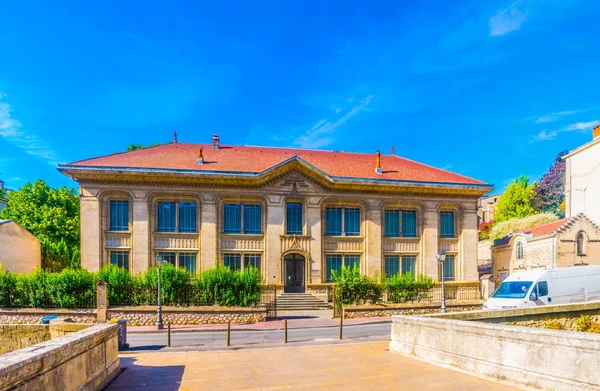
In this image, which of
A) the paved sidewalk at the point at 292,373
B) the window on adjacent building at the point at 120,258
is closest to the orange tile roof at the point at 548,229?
the paved sidewalk at the point at 292,373

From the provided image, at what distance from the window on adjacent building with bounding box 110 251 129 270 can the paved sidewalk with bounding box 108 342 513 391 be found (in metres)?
16.2

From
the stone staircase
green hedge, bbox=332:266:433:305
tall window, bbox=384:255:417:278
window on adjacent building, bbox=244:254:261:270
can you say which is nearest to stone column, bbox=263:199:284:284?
window on adjacent building, bbox=244:254:261:270

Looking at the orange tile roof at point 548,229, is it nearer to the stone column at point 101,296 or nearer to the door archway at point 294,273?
the door archway at point 294,273

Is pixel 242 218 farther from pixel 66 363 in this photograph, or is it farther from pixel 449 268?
pixel 66 363

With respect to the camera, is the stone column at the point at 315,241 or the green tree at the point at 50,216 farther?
the green tree at the point at 50,216

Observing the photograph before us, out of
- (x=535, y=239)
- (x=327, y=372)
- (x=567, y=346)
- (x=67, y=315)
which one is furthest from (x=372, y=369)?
(x=535, y=239)

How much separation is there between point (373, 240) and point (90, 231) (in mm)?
18547

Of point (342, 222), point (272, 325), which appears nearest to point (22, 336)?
point (272, 325)

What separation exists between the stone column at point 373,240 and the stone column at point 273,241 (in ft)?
20.0

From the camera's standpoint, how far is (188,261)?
26.4 metres

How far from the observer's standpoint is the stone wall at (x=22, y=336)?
9517 millimetres

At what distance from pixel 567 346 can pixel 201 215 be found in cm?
2277

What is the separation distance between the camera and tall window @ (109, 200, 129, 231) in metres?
25.8

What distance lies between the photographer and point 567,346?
6223 mm
